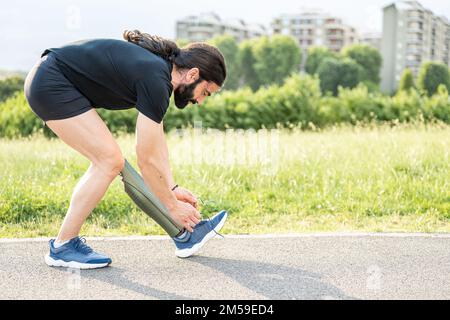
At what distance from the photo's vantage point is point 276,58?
72.6 meters

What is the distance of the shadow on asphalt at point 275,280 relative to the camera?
10.8 feet

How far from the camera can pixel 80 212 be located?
3.60m

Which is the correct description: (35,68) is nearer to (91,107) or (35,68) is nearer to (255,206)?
(91,107)

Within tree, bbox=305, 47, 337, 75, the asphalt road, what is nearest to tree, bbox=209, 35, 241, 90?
tree, bbox=305, 47, 337, 75

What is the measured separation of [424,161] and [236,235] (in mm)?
3080

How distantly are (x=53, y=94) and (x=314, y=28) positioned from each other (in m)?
124

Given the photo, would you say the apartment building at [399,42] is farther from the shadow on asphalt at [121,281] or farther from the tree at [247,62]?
the shadow on asphalt at [121,281]

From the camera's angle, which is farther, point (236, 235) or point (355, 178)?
point (355, 178)

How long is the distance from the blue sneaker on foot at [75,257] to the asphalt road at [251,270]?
5cm

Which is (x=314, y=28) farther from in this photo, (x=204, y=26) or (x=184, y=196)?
(x=184, y=196)

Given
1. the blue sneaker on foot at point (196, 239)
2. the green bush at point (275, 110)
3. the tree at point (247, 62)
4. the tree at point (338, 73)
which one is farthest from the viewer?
the tree at point (247, 62)

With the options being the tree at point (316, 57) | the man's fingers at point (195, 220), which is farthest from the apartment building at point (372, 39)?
the man's fingers at point (195, 220)
